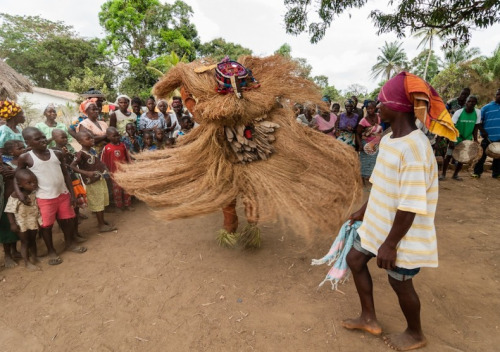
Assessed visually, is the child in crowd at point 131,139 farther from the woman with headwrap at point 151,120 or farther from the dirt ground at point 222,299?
the dirt ground at point 222,299

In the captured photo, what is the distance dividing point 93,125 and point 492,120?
6.60 meters

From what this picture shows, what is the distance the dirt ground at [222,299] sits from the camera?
1.86 metres

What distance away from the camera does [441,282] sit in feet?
7.61

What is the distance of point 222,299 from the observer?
7.34ft

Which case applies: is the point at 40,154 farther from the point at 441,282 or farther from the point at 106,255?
the point at 441,282

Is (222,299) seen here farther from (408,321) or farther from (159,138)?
(159,138)

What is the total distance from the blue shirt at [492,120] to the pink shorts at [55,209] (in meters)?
6.69

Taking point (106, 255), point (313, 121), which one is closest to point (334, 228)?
point (106, 255)

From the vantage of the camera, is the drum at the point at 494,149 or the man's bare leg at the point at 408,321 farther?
the drum at the point at 494,149

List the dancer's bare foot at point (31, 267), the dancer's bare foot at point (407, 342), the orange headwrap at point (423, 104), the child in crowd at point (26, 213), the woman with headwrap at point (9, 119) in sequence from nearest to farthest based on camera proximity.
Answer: the orange headwrap at point (423, 104), the dancer's bare foot at point (407, 342), the child in crowd at point (26, 213), the dancer's bare foot at point (31, 267), the woman with headwrap at point (9, 119)

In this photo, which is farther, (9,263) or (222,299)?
(9,263)

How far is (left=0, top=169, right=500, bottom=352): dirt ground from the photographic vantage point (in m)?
1.86

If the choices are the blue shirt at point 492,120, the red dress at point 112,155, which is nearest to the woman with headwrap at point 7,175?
the red dress at point 112,155

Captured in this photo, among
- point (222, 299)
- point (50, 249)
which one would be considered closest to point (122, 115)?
point (50, 249)
